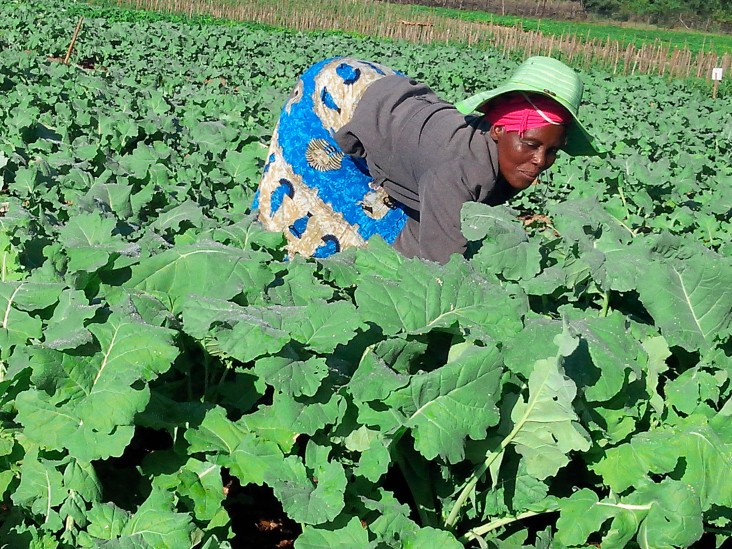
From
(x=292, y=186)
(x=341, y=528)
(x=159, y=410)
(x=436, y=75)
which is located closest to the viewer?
(x=341, y=528)

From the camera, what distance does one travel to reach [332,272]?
100 inches

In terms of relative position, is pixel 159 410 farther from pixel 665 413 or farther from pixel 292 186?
pixel 292 186

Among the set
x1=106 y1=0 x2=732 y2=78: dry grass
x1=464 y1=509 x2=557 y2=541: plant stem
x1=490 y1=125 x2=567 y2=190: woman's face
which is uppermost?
x1=490 y1=125 x2=567 y2=190: woman's face

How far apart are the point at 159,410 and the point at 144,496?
0.77 ft

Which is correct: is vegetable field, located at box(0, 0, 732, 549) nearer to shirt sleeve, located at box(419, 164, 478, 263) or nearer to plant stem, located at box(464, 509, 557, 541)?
plant stem, located at box(464, 509, 557, 541)

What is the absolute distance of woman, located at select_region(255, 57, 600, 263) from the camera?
329cm

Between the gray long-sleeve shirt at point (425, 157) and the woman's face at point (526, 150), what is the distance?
43 mm

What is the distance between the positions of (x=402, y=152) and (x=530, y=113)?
592mm

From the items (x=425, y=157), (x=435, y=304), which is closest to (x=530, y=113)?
(x=425, y=157)

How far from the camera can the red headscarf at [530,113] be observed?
3260 mm

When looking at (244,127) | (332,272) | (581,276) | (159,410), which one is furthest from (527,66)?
(244,127)

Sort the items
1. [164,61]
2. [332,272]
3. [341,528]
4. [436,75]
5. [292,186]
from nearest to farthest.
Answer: [341,528] → [332,272] → [292,186] → [164,61] → [436,75]

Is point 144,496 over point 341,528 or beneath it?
beneath

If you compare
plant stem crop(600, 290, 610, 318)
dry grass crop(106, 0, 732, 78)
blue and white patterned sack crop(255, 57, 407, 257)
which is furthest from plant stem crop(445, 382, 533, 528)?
dry grass crop(106, 0, 732, 78)
